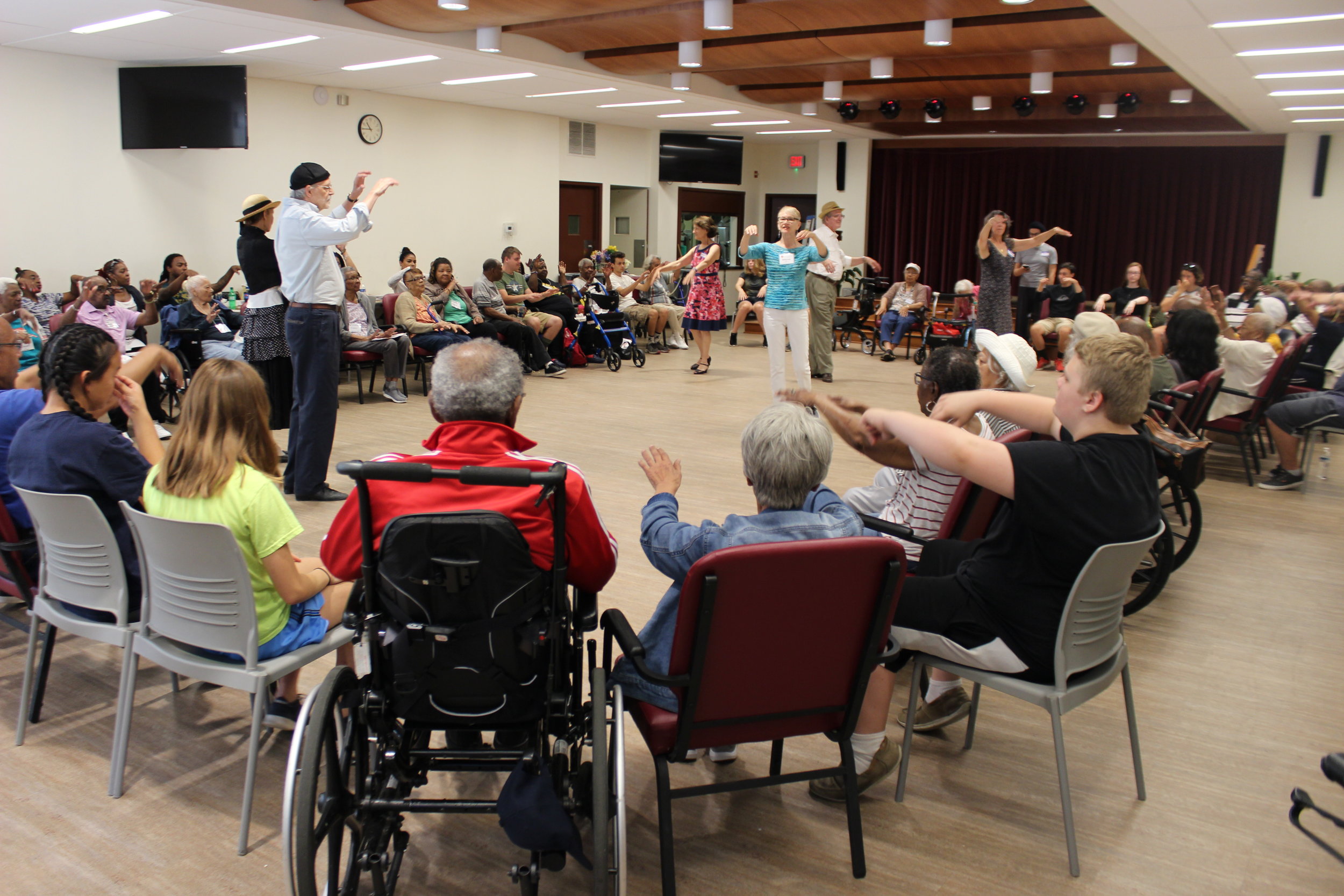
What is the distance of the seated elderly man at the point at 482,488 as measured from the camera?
1.82 meters

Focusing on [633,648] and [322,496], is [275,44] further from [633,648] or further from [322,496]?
[633,648]

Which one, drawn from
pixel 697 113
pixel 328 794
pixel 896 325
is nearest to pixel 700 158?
pixel 697 113

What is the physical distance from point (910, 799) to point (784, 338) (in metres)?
5.83

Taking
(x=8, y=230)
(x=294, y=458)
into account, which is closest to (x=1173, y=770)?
(x=294, y=458)

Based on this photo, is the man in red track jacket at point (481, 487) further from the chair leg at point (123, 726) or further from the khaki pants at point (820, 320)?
the khaki pants at point (820, 320)

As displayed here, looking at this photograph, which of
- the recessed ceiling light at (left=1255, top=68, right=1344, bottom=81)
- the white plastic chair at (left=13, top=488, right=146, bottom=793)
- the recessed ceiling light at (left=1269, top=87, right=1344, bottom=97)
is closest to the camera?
the white plastic chair at (left=13, top=488, right=146, bottom=793)

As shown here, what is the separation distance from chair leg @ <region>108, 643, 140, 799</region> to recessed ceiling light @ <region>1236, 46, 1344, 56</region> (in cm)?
828

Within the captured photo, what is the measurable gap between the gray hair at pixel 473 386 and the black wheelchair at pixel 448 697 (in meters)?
0.27

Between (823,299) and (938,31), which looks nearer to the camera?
(938,31)

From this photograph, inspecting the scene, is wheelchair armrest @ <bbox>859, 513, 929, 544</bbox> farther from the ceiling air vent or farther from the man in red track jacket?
the ceiling air vent

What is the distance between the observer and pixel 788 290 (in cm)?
780

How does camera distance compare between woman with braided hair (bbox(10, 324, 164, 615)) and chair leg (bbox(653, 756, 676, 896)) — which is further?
woman with braided hair (bbox(10, 324, 164, 615))

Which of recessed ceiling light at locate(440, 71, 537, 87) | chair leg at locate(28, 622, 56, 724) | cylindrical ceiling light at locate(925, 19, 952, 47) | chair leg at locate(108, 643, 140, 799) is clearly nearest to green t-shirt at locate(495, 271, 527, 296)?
recessed ceiling light at locate(440, 71, 537, 87)

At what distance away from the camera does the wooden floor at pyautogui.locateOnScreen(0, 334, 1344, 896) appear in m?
2.09
